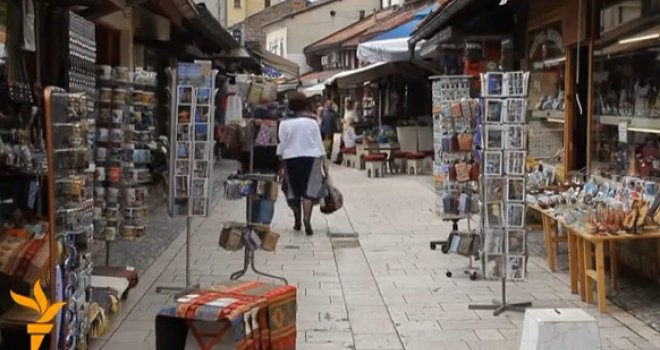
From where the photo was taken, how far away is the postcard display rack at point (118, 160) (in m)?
7.02

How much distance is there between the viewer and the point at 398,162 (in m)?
20.3

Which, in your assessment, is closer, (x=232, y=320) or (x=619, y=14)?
(x=232, y=320)

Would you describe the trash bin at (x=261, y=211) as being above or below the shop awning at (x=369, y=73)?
below

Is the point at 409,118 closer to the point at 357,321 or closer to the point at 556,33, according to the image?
the point at 556,33

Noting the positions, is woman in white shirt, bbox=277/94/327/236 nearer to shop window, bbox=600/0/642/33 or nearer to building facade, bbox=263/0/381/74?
shop window, bbox=600/0/642/33

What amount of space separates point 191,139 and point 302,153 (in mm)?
3251

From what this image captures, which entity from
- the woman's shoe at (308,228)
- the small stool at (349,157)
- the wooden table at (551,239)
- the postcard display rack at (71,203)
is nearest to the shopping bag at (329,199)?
the woman's shoe at (308,228)

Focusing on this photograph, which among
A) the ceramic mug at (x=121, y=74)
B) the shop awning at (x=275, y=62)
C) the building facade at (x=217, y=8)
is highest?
the building facade at (x=217, y=8)

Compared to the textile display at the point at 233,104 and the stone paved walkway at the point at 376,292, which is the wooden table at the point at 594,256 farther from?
the textile display at the point at 233,104

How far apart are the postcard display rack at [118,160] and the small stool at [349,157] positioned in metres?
15.3

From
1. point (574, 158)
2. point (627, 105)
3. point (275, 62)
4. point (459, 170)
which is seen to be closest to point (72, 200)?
point (459, 170)

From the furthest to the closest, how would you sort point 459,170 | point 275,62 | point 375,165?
Result: point 275,62
point 375,165
point 459,170

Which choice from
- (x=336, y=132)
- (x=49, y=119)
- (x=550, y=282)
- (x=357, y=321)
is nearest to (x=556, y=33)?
(x=550, y=282)

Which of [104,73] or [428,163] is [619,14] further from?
[428,163]
